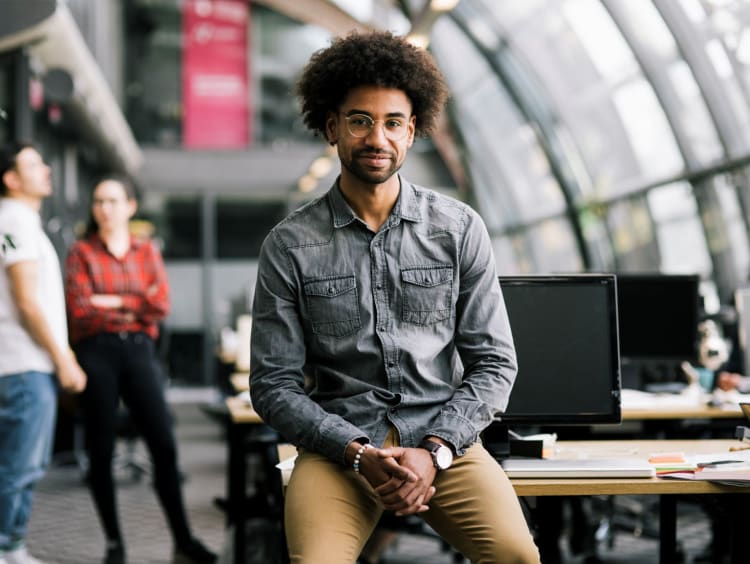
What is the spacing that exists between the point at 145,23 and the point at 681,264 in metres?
9.23

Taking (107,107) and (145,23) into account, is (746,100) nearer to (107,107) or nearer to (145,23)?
(107,107)

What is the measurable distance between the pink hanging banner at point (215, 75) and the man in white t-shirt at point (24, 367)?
1123cm

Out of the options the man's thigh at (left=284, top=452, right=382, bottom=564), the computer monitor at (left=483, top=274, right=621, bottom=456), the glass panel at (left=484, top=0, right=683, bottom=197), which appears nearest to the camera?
the man's thigh at (left=284, top=452, right=382, bottom=564)

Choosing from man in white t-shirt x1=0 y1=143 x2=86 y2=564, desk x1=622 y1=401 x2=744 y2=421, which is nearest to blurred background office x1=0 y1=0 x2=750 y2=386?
desk x1=622 y1=401 x2=744 y2=421

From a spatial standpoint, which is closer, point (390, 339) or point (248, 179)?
point (390, 339)

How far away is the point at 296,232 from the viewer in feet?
7.93

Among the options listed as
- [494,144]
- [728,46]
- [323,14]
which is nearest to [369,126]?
[728,46]

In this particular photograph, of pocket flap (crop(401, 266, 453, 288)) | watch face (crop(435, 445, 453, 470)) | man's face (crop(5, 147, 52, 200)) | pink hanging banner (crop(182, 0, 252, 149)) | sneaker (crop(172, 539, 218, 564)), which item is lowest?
sneaker (crop(172, 539, 218, 564))

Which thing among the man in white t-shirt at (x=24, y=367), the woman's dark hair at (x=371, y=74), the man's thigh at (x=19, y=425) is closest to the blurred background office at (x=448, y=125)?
the woman's dark hair at (x=371, y=74)

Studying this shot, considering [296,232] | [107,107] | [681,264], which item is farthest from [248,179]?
[296,232]

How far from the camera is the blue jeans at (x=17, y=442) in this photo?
381 cm

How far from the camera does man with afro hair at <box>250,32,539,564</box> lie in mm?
2219

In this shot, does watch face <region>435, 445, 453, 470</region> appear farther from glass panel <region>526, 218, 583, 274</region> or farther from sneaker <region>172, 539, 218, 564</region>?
glass panel <region>526, 218, 583, 274</region>

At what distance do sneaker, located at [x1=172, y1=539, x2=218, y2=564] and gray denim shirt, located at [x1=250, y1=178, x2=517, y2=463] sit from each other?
211 cm
